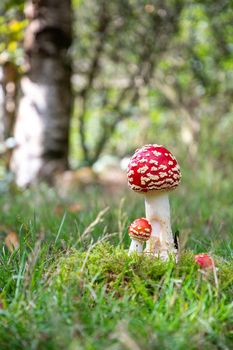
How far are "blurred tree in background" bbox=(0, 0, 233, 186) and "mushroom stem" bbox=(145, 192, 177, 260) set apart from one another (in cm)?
323

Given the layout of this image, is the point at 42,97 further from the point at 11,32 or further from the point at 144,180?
the point at 144,180

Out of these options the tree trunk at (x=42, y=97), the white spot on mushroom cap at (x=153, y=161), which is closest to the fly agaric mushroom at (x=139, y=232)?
the white spot on mushroom cap at (x=153, y=161)

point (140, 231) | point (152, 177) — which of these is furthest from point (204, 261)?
point (152, 177)

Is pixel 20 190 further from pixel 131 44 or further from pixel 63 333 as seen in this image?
pixel 63 333

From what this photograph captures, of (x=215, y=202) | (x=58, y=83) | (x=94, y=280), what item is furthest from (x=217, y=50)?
(x=94, y=280)

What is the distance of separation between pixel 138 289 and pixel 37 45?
4.24 metres

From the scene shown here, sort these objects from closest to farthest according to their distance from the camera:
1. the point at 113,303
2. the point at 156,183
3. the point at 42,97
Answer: the point at 113,303 → the point at 156,183 → the point at 42,97

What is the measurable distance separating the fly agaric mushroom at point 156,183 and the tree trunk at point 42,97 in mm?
3369

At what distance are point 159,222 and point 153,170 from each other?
0.85 ft

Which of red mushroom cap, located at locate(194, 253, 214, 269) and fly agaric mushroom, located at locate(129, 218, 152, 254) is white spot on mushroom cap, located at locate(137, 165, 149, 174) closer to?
fly agaric mushroom, located at locate(129, 218, 152, 254)

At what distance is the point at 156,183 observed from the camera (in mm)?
1732

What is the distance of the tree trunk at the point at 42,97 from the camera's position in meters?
5.04

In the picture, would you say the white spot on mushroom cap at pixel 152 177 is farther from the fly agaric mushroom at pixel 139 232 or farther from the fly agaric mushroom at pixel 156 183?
the fly agaric mushroom at pixel 139 232

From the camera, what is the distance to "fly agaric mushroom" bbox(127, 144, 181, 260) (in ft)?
5.68
